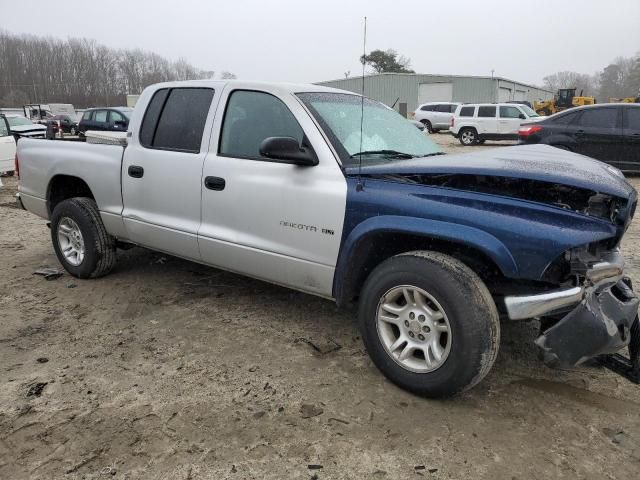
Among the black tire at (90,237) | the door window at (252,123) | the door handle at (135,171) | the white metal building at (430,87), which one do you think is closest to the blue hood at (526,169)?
the door window at (252,123)

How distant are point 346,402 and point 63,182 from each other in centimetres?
374

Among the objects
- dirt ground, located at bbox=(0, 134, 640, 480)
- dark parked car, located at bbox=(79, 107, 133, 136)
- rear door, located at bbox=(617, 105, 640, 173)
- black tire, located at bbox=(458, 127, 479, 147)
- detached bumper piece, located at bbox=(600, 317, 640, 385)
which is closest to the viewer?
dirt ground, located at bbox=(0, 134, 640, 480)

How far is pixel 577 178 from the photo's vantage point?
259 centimetres

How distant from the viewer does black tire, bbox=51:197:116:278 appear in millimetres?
4621

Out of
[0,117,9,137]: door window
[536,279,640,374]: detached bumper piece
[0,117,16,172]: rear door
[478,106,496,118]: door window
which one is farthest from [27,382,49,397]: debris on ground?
[478,106,496,118]: door window

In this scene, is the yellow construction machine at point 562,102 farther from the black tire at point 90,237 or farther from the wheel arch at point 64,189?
the black tire at point 90,237

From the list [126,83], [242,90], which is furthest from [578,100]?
[126,83]

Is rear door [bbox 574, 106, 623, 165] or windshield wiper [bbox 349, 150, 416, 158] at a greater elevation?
rear door [bbox 574, 106, 623, 165]

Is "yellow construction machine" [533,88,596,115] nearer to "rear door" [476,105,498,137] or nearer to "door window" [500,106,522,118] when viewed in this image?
"door window" [500,106,522,118]

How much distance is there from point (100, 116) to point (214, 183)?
20.9 meters

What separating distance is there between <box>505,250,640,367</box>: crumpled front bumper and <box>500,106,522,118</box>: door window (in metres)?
20.3

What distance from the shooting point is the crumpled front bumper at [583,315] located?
2.47 m

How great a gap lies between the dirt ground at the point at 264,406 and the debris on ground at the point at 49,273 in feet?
2.58

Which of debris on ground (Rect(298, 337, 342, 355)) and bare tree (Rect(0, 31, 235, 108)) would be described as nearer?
debris on ground (Rect(298, 337, 342, 355))
